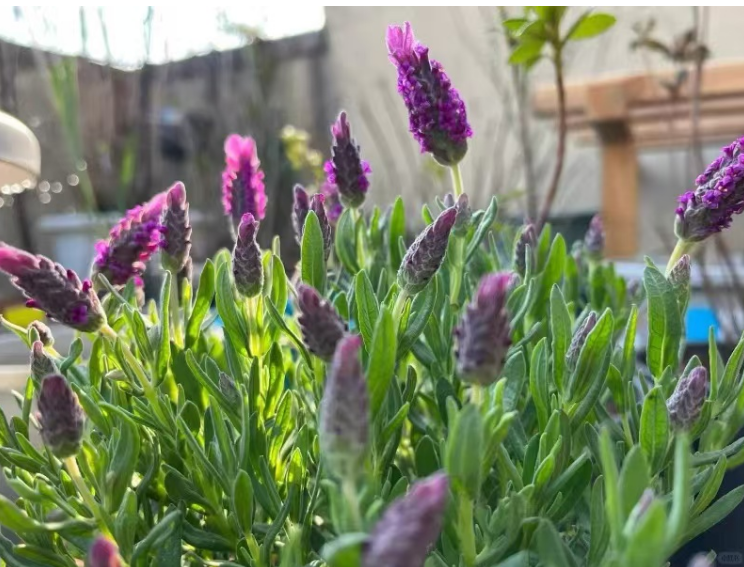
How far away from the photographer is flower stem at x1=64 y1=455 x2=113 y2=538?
0.31 meters

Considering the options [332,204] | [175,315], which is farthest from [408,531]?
[332,204]

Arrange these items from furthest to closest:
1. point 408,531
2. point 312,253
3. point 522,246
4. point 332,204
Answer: point 332,204
point 522,246
point 312,253
point 408,531

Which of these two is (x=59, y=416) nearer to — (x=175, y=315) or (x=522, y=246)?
(x=175, y=315)

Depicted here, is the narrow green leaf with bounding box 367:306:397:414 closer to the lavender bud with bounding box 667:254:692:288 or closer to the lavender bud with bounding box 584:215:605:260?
the lavender bud with bounding box 667:254:692:288

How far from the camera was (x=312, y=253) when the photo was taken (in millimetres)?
394

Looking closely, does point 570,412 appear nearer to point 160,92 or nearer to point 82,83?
point 82,83

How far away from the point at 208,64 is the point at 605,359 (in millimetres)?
3134

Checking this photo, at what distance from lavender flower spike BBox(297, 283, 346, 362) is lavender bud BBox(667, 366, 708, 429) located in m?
0.15

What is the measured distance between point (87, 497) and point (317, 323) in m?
0.13

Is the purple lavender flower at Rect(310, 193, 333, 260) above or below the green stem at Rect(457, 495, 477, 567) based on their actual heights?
above

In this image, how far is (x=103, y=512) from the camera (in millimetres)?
326

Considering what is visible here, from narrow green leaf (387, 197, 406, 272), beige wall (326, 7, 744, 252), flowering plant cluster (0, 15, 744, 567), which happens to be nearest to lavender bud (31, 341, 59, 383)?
flowering plant cluster (0, 15, 744, 567)

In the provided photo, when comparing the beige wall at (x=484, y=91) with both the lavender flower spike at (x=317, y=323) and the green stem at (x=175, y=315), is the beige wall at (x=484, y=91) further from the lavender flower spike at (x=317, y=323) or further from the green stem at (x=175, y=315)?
the lavender flower spike at (x=317, y=323)

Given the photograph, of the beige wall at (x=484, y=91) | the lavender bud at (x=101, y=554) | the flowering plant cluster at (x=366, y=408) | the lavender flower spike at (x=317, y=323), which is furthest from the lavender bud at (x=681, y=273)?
the beige wall at (x=484, y=91)
